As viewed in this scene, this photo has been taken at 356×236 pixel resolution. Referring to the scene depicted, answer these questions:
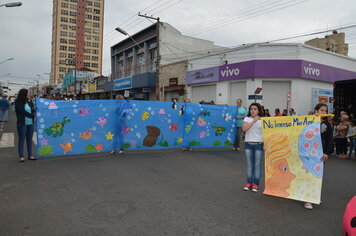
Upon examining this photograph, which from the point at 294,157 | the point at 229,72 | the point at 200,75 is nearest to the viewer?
the point at 294,157

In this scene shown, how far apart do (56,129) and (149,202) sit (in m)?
4.44

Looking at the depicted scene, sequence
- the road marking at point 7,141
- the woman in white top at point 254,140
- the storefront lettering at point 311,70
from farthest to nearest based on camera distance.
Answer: the storefront lettering at point 311,70
the road marking at point 7,141
the woman in white top at point 254,140

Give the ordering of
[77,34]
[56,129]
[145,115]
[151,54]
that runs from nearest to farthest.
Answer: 1. [56,129]
2. [145,115]
3. [151,54]
4. [77,34]

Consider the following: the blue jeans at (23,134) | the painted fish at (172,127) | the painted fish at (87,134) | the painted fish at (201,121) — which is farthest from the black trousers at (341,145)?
the blue jeans at (23,134)

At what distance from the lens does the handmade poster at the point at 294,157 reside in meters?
4.14

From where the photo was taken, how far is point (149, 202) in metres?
4.18

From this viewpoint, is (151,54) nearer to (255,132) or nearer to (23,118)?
(23,118)

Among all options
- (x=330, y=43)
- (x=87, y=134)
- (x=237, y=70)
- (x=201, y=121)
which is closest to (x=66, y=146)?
(x=87, y=134)

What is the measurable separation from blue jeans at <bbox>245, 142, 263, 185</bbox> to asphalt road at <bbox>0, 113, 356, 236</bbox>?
302 mm

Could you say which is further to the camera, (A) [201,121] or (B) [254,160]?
(A) [201,121]

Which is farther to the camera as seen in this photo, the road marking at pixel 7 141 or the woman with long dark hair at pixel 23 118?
the road marking at pixel 7 141

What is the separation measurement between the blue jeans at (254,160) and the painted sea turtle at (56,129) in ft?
17.2

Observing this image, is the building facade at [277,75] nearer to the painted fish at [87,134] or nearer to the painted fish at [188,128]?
the painted fish at [188,128]

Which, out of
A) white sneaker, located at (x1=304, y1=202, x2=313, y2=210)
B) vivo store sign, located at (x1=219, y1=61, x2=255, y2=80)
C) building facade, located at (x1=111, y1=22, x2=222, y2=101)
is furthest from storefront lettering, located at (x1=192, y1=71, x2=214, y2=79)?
white sneaker, located at (x1=304, y1=202, x2=313, y2=210)
